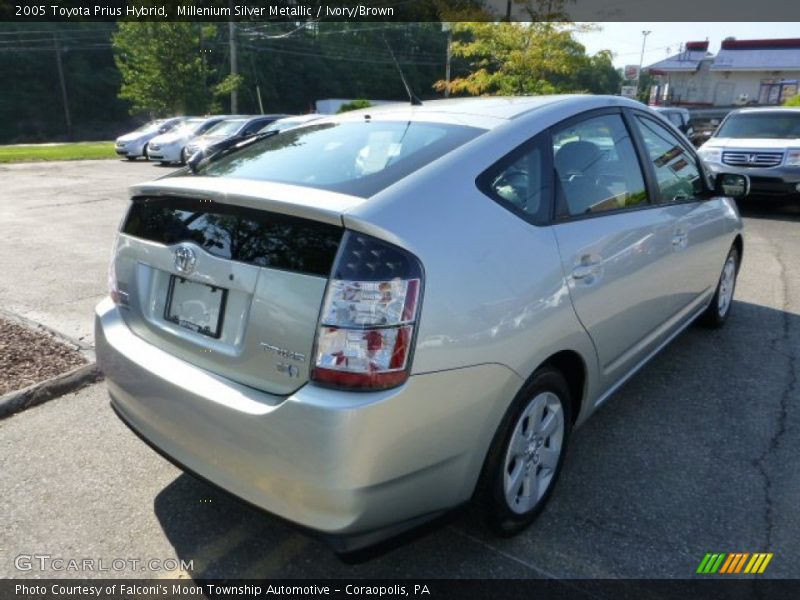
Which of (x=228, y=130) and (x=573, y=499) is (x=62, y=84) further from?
(x=573, y=499)

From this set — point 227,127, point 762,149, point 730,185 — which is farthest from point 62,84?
point 730,185

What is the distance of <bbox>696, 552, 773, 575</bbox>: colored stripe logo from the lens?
242cm

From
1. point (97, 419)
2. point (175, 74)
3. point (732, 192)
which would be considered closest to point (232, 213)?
point (97, 419)

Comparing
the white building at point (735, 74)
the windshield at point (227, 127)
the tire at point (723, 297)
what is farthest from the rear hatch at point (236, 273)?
the white building at point (735, 74)

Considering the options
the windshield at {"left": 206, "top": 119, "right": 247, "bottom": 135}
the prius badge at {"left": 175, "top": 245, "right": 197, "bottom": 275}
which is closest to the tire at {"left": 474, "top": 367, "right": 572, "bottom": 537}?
the prius badge at {"left": 175, "top": 245, "right": 197, "bottom": 275}

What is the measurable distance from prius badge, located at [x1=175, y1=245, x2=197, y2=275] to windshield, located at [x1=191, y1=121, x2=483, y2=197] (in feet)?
1.25

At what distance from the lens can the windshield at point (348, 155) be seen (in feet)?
7.48

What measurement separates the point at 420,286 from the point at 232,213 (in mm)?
764

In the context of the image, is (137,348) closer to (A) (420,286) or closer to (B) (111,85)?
(A) (420,286)

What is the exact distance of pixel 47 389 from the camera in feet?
12.3

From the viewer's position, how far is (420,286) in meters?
1.96

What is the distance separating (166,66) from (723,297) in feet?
124

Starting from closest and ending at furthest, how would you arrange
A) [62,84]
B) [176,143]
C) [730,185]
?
[730,185] → [176,143] → [62,84]

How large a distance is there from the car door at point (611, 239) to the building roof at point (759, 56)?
4897 centimetres
